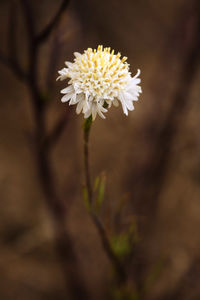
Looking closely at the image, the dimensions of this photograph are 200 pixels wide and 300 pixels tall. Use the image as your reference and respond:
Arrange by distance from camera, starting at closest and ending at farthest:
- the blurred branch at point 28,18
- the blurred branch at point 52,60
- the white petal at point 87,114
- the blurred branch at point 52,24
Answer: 1. the white petal at point 87,114
2. the blurred branch at point 52,24
3. the blurred branch at point 28,18
4. the blurred branch at point 52,60

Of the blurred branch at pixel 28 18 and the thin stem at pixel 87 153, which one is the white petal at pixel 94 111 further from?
the blurred branch at pixel 28 18

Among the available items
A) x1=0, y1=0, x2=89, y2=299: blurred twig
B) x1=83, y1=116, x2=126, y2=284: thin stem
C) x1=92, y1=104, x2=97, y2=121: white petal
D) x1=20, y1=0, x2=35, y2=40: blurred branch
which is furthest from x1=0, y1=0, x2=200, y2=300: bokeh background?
x1=92, y1=104, x2=97, y2=121: white petal

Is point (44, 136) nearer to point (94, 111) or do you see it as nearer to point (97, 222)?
point (97, 222)

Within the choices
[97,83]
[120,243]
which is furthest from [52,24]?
[120,243]

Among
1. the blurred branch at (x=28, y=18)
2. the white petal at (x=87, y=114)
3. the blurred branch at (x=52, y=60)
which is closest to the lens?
the white petal at (x=87, y=114)

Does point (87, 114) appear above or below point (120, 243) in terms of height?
above

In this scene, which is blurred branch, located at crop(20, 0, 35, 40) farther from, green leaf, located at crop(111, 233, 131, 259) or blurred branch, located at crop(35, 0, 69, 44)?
green leaf, located at crop(111, 233, 131, 259)

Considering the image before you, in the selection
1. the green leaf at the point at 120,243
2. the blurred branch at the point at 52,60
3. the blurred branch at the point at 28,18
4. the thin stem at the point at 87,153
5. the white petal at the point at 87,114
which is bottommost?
the green leaf at the point at 120,243

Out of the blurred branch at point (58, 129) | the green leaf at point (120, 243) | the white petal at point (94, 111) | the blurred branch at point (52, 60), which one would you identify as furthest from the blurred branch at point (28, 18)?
the green leaf at point (120, 243)
